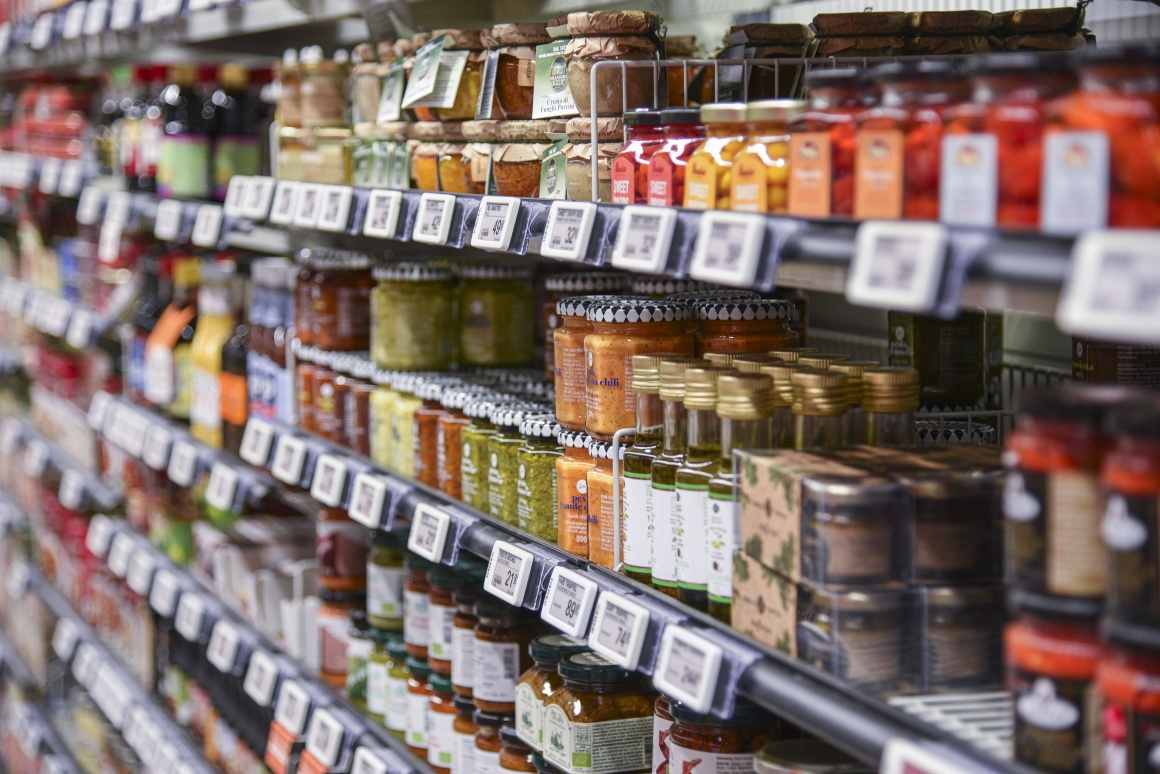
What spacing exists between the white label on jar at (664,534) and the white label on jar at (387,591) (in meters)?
1.05

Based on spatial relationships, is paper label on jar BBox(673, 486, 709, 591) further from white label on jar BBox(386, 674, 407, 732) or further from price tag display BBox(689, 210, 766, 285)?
white label on jar BBox(386, 674, 407, 732)

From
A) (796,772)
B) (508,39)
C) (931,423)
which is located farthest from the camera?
(508,39)

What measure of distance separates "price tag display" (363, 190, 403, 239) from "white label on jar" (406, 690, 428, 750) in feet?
2.56

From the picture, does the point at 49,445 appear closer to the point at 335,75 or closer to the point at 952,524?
the point at 335,75

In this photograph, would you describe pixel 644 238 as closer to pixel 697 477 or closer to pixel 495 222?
pixel 697 477

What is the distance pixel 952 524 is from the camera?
1246 millimetres

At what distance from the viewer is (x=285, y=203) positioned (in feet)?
8.64

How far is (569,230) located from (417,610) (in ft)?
3.28

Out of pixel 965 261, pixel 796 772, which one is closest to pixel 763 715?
pixel 796 772

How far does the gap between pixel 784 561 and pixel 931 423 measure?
497 millimetres

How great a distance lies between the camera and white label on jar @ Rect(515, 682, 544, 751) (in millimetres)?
1930

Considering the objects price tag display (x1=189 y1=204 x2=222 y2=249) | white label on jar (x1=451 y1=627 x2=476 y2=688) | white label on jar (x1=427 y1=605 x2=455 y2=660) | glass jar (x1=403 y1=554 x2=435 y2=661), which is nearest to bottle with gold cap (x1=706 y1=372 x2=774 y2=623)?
white label on jar (x1=451 y1=627 x2=476 y2=688)

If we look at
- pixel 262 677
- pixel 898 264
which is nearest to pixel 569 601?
pixel 898 264

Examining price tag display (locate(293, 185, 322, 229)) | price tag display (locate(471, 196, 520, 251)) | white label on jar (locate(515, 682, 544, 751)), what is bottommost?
white label on jar (locate(515, 682, 544, 751))
